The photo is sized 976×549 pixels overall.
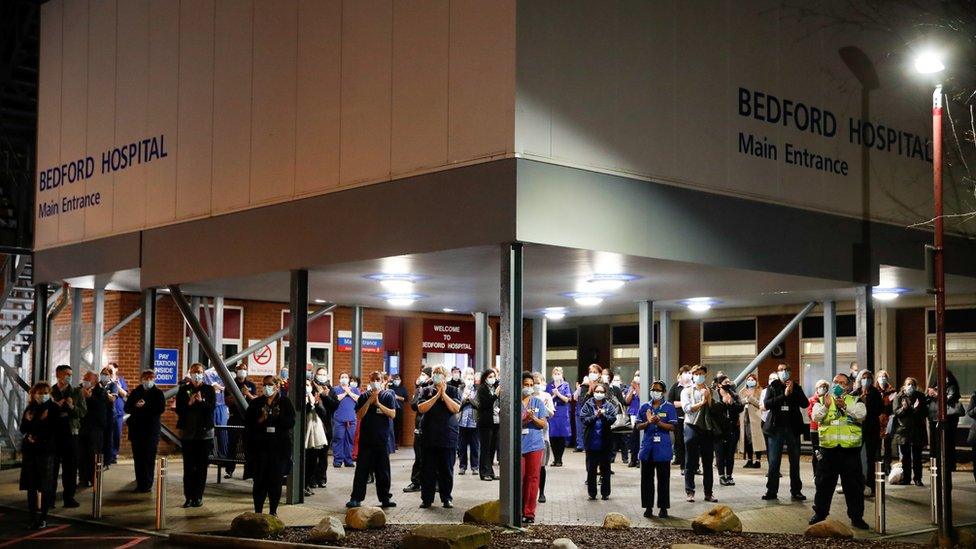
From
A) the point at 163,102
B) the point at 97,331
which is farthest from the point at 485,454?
the point at 97,331

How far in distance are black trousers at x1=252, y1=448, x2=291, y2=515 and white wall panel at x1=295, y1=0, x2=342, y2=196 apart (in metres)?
4.15

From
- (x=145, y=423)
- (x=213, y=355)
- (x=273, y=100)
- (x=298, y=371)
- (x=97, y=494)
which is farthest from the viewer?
(x=213, y=355)

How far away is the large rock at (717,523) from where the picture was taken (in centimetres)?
1402

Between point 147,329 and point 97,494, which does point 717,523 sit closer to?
point 97,494

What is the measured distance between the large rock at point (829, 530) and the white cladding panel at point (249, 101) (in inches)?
237

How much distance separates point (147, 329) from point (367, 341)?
9358 mm

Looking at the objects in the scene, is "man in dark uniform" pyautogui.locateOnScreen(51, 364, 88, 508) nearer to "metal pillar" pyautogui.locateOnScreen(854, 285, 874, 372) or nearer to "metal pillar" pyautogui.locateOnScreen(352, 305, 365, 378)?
Answer: "metal pillar" pyautogui.locateOnScreen(352, 305, 365, 378)

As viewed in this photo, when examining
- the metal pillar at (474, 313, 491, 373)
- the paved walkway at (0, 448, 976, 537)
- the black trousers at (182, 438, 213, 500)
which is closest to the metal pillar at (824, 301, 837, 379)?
the paved walkway at (0, 448, 976, 537)

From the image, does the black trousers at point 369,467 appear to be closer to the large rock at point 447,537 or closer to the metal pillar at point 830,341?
the large rock at point 447,537

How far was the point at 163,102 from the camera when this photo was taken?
20719mm

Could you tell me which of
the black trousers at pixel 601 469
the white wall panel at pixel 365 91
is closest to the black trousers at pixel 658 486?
the black trousers at pixel 601 469

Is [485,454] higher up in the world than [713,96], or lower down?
lower down

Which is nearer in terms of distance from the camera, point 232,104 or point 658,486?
point 658,486

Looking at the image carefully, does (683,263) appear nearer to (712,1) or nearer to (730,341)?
(712,1)
